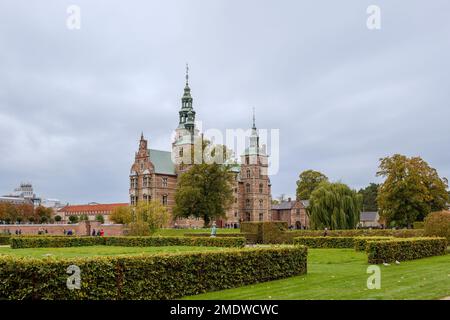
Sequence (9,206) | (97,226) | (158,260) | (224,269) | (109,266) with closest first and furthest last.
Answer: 1. (109,266)
2. (158,260)
3. (224,269)
4. (97,226)
5. (9,206)

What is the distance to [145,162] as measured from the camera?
82.5 m

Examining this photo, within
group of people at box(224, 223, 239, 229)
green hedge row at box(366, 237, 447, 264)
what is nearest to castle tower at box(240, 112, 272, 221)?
group of people at box(224, 223, 239, 229)

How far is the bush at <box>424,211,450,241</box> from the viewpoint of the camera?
87.2 feet

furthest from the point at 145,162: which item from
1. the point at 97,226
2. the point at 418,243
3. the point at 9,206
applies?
the point at 418,243

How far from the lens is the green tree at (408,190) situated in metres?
51.2

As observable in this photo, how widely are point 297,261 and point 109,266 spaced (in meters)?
7.28

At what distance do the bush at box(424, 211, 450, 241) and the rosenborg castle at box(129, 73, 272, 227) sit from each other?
5110 cm

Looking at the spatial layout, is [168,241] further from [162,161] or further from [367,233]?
[162,161]

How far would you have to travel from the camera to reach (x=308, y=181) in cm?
9194

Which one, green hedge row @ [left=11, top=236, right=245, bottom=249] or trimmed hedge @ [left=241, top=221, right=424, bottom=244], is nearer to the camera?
trimmed hedge @ [left=241, top=221, right=424, bottom=244]

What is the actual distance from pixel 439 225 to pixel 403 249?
6.82 m

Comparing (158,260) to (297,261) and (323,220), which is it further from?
(323,220)

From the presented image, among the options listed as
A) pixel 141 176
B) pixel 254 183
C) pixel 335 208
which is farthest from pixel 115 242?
pixel 254 183

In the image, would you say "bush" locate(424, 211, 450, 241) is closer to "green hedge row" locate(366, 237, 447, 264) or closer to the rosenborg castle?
"green hedge row" locate(366, 237, 447, 264)
